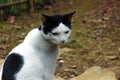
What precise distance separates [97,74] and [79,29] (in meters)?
1.89

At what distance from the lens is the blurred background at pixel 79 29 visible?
6277mm

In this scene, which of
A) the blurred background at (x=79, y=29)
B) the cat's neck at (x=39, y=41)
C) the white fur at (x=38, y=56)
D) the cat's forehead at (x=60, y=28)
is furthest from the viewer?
the blurred background at (x=79, y=29)

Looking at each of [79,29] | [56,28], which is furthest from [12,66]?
[79,29]

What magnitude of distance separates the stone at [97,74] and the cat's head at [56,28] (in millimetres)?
1612

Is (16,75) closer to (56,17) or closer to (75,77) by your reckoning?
(56,17)

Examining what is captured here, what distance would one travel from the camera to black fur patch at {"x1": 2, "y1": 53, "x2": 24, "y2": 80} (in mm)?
4034

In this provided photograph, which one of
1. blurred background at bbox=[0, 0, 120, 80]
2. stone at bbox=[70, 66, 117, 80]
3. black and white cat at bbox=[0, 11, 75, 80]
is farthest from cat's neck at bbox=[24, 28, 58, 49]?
blurred background at bbox=[0, 0, 120, 80]

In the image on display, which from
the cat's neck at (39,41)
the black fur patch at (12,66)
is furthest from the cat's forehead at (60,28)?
the black fur patch at (12,66)

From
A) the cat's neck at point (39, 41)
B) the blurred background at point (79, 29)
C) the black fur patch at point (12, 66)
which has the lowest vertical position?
the blurred background at point (79, 29)

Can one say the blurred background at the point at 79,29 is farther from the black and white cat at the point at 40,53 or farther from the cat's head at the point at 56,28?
the cat's head at the point at 56,28

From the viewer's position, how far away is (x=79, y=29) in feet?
24.3

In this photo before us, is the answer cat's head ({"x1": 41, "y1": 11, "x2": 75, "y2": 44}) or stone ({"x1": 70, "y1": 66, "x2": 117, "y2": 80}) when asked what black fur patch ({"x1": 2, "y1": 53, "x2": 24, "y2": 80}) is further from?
stone ({"x1": 70, "y1": 66, "x2": 117, "y2": 80})

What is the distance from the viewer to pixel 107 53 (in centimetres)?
648

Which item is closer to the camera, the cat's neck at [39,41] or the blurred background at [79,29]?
the cat's neck at [39,41]
